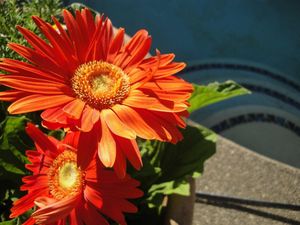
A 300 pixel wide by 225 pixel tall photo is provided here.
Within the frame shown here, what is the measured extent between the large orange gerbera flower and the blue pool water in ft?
2.82

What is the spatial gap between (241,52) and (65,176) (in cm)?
157

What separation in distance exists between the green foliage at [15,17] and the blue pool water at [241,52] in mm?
851

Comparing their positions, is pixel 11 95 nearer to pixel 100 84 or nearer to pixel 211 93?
pixel 100 84

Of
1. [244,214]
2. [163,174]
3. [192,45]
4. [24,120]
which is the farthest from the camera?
[192,45]

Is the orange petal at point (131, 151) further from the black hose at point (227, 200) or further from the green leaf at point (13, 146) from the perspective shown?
the black hose at point (227, 200)

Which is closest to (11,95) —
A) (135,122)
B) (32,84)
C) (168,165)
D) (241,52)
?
(32,84)

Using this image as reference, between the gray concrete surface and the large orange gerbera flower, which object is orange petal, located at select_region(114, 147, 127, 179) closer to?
→ the large orange gerbera flower

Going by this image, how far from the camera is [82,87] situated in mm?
524

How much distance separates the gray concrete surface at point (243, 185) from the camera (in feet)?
3.03

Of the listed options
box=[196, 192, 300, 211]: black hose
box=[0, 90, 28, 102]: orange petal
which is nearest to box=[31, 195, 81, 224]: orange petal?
box=[0, 90, 28, 102]: orange petal

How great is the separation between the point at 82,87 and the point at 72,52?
41 millimetres

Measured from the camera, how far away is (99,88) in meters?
0.54

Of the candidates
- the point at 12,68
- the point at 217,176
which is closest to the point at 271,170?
the point at 217,176

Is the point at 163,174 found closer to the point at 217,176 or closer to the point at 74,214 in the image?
the point at 74,214
